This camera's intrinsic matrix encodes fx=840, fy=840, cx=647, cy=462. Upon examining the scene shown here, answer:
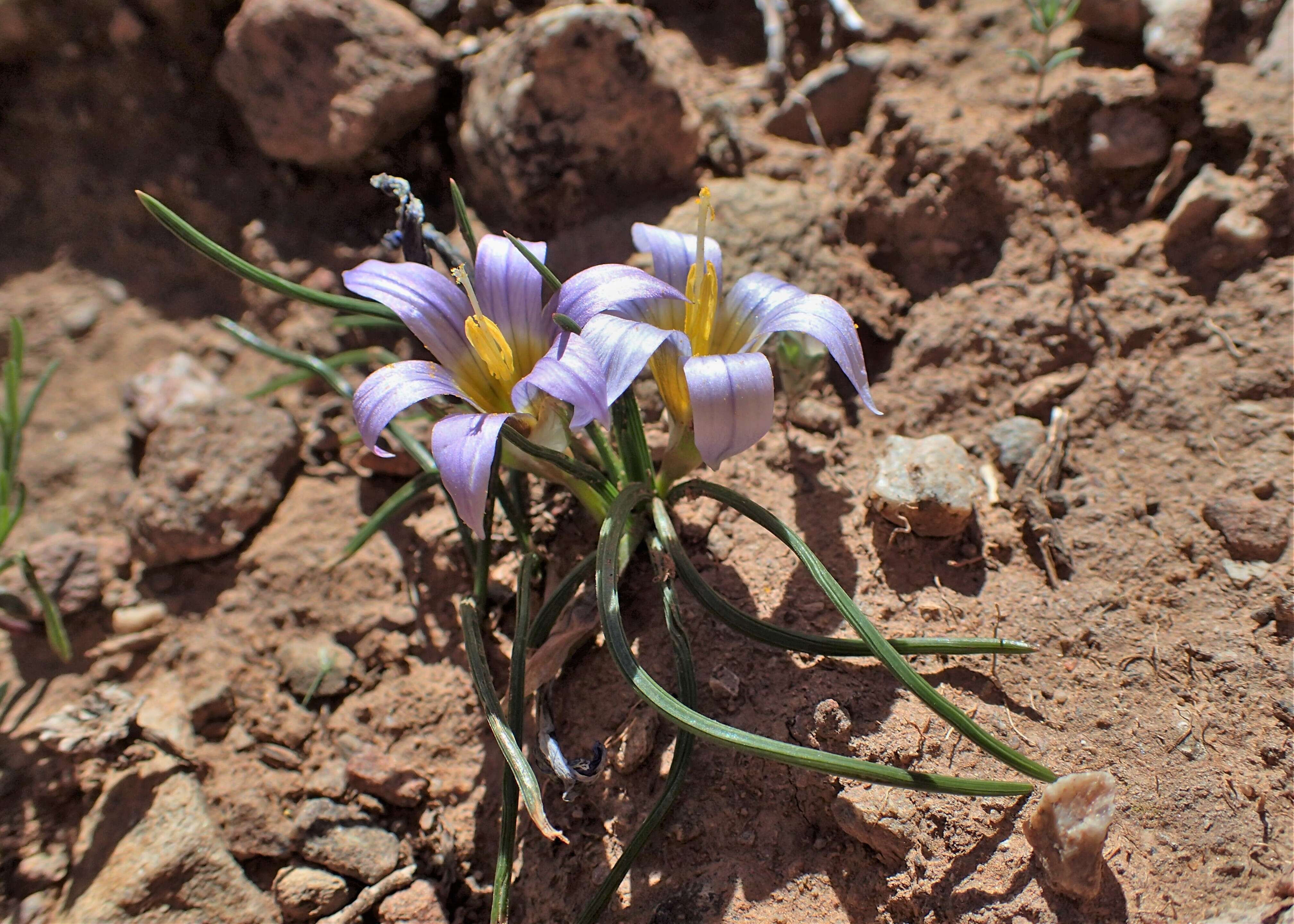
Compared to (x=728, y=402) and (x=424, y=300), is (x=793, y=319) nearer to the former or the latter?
(x=728, y=402)

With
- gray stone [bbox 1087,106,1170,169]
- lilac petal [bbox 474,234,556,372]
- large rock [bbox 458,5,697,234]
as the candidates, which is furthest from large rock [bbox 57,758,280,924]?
gray stone [bbox 1087,106,1170,169]

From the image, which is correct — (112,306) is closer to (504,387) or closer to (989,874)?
(504,387)

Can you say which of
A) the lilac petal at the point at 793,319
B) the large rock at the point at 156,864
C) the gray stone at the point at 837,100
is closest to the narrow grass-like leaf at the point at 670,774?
the lilac petal at the point at 793,319

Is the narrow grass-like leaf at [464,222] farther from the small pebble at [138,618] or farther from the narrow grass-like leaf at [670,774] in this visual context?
the small pebble at [138,618]

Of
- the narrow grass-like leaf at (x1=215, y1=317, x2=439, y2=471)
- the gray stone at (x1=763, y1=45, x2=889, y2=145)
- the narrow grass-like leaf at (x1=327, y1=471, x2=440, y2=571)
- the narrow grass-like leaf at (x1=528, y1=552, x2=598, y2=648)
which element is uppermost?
the gray stone at (x1=763, y1=45, x2=889, y2=145)

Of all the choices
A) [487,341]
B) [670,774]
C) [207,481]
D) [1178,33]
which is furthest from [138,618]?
[1178,33]

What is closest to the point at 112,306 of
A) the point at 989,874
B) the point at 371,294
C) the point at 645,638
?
the point at 371,294

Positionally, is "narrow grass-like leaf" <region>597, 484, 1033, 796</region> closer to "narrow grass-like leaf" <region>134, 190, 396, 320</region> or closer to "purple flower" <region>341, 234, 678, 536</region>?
"purple flower" <region>341, 234, 678, 536</region>
